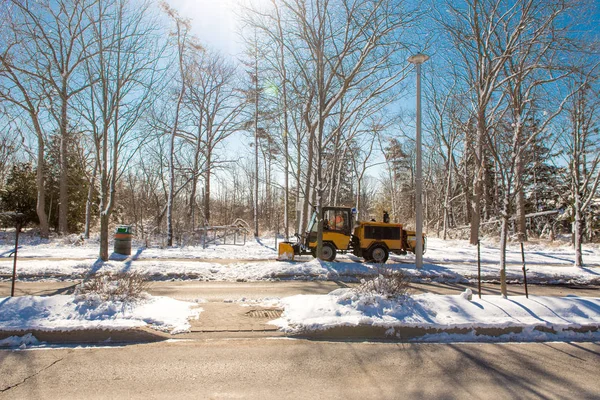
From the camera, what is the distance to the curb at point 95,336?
16.5 ft

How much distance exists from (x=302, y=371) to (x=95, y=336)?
295 cm

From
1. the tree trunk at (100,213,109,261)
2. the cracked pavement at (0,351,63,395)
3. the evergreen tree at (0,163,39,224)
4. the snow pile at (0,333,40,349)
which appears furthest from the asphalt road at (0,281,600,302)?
the evergreen tree at (0,163,39,224)

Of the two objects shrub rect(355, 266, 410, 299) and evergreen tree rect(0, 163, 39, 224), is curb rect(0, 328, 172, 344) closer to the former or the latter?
shrub rect(355, 266, 410, 299)

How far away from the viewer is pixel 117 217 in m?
34.4

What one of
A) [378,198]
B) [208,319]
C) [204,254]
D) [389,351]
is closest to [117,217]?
[204,254]

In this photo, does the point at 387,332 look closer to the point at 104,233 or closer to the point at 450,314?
the point at 450,314

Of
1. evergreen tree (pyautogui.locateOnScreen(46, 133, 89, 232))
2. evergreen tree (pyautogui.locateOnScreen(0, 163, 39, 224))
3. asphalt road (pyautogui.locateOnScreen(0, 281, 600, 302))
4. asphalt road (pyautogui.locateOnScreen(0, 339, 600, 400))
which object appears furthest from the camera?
evergreen tree (pyautogui.locateOnScreen(46, 133, 89, 232))

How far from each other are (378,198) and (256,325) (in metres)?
60.4

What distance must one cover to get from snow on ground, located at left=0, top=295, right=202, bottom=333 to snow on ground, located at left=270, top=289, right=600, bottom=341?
1743mm

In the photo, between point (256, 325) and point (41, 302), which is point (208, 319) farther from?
point (41, 302)

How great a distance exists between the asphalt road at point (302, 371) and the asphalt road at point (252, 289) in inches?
132

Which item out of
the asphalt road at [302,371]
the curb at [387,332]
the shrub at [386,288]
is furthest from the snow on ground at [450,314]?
the asphalt road at [302,371]

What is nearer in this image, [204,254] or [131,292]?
[131,292]

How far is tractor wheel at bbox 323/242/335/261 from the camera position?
1431 centimetres
